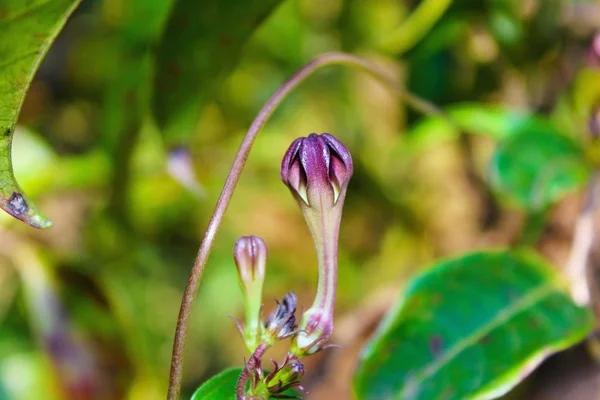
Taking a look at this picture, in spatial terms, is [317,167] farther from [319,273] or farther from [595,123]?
[595,123]

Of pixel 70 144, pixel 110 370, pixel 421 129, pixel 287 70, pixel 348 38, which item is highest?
pixel 70 144

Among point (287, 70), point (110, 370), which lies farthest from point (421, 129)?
point (110, 370)

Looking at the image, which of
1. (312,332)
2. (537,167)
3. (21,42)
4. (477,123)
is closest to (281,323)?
(312,332)

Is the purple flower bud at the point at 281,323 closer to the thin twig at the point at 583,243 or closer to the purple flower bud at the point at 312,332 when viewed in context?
the purple flower bud at the point at 312,332

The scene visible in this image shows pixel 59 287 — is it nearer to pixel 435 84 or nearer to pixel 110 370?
pixel 110 370

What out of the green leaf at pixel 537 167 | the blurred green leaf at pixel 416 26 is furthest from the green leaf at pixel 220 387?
the blurred green leaf at pixel 416 26

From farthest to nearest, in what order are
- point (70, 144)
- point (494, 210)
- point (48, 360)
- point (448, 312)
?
point (70, 144) < point (494, 210) < point (48, 360) < point (448, 312)
